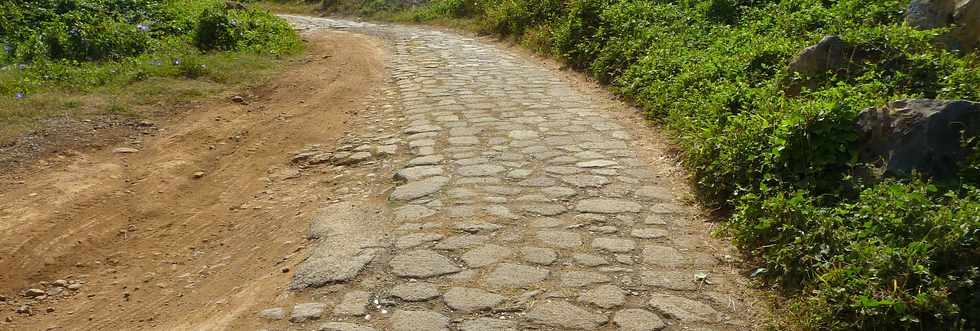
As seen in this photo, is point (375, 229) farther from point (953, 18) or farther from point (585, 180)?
point (953, 18)

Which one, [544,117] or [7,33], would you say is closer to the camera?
[544,117]

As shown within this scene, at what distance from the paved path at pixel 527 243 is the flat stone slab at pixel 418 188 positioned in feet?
0.04

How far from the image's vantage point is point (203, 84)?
8453mm

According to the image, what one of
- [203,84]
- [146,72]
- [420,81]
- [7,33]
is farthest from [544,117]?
[7,33]

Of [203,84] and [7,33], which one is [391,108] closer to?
[203,84]

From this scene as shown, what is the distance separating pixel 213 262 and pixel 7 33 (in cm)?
704

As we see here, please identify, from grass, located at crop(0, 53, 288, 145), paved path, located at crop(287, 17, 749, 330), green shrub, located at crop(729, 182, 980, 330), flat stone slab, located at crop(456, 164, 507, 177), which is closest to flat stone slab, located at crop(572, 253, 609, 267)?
paved path, located at crop(287, 17, 749, 330)

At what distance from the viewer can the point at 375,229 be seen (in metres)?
4.58

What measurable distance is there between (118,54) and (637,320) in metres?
7.99

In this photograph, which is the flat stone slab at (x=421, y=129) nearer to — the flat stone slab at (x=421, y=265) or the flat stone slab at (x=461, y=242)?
the flat stone slab at (x=461, y=242)

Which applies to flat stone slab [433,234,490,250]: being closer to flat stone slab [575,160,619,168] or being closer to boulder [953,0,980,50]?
flat stone slab [575,160,619,168]

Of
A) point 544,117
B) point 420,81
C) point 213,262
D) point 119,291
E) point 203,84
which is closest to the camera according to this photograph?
point 119,291

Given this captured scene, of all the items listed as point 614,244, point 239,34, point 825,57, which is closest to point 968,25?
point 825,57

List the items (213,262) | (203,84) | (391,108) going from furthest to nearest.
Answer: (203,84), (391,108), (213,262)
